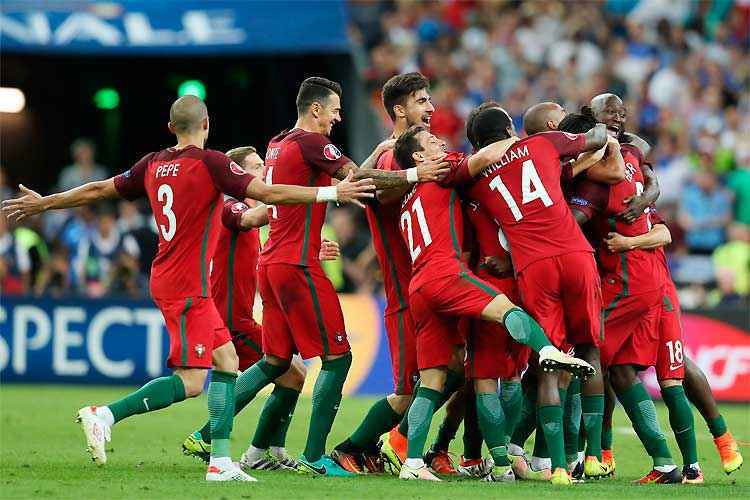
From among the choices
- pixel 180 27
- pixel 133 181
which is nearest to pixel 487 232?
pixel 133 181

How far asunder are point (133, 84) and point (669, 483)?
15.2m

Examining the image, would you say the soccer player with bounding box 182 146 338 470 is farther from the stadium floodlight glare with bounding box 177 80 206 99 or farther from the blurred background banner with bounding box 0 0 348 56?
the stadium floodlight glare with bounding box 177 80 206 99

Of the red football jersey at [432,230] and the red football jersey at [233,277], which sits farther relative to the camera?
the red football jersey at [233,277]

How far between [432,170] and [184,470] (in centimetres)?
276

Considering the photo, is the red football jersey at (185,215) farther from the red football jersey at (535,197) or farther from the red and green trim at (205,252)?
the red football jersey at (535,197)

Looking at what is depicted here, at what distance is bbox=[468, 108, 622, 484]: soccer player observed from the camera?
9.43 meters

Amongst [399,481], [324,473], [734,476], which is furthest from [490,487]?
[734,476]

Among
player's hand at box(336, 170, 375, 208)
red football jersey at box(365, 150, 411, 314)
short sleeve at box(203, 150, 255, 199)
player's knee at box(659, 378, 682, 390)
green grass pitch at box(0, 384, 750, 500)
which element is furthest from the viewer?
player's knee at box(659, 378, 682, 390)

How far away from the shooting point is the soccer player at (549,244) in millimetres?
9430

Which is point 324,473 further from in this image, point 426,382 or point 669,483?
point 669,483

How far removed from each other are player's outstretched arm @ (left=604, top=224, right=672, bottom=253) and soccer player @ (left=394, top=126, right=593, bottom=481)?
3.76ft

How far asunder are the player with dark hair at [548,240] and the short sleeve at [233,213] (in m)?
1.98

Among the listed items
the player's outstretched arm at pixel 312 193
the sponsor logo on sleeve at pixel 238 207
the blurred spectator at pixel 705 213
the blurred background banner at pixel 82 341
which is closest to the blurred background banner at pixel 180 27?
the blurred background banner at pixel 82 341

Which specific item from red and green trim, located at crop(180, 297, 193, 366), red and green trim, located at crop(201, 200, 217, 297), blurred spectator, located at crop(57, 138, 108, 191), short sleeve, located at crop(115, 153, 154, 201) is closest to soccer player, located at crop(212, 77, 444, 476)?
red and green trim, located at crop(201, 200, 217, 297)
